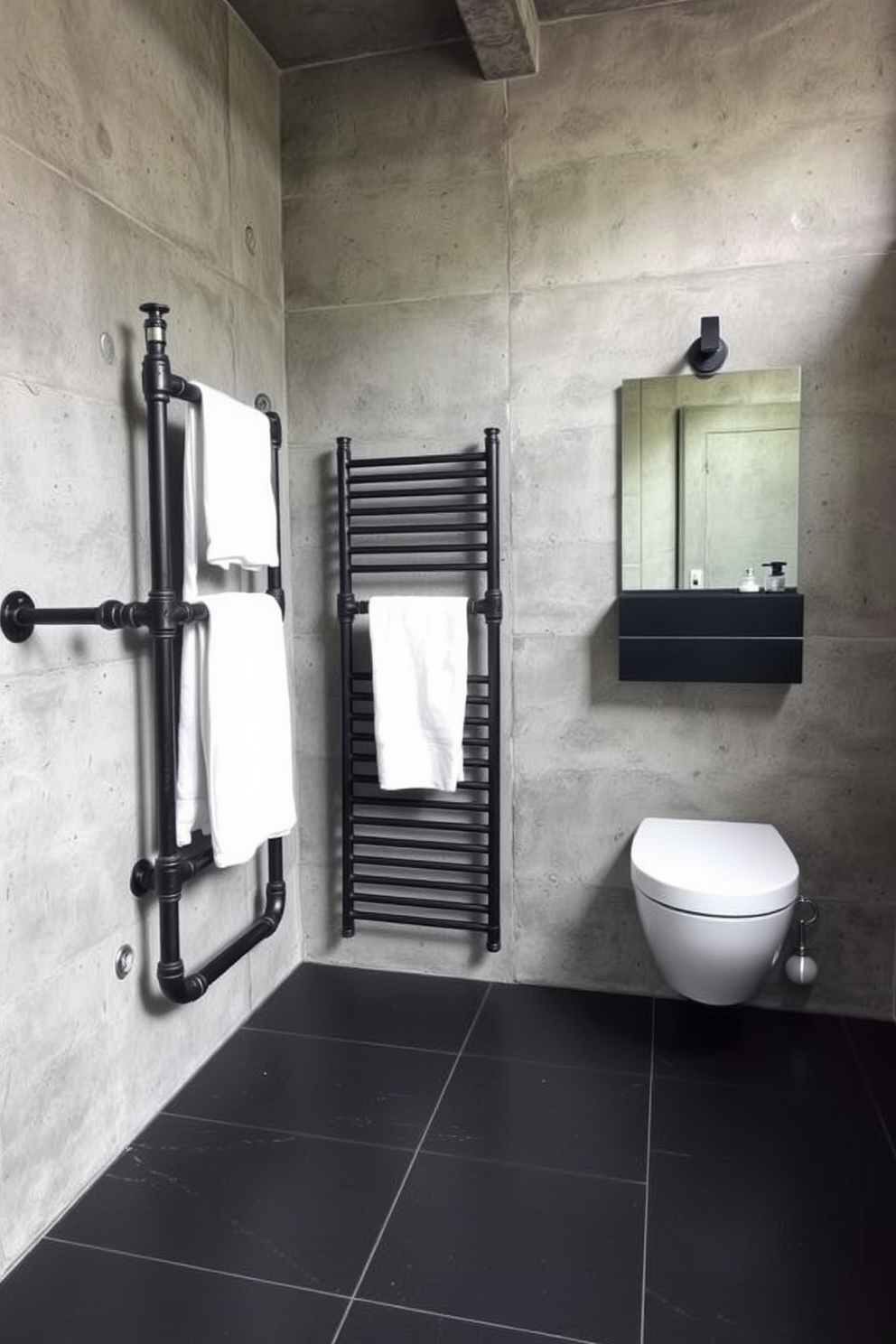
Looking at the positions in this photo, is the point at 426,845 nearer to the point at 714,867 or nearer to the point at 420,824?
the point at 420,824

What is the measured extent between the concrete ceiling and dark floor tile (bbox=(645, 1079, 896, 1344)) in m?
2.35

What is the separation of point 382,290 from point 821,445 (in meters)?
1.17

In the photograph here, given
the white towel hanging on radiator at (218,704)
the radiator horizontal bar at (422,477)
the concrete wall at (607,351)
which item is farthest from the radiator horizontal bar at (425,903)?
the radiator horizontal bar at (422,477)

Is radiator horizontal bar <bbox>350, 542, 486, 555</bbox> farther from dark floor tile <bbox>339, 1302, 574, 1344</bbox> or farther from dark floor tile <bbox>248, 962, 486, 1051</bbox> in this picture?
dark floor tile <bbox>339, 1302, 574, 1344</bbox>

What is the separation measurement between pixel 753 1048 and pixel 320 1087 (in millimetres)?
982

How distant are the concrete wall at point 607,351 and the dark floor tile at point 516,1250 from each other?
2.66 ft

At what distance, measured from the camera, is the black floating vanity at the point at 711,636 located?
213 centimetres

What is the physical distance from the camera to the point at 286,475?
249 cm

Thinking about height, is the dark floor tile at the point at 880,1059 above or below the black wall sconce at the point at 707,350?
below

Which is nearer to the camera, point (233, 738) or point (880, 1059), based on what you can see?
point (233, 738)

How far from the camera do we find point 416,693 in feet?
7.60

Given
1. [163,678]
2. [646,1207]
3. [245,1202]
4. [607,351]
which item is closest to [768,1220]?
[646,1207]

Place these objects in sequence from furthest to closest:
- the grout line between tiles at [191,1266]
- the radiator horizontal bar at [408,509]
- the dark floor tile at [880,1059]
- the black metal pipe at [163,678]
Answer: the radiator horizontal bar at [408,509] → the dark floor tile at [880,1059] → the black metal pipe at [163,678] → the grout line between tiles at [191,1266]

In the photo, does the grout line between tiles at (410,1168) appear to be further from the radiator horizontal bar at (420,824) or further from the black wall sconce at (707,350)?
the black wall sconce at (707,350)
